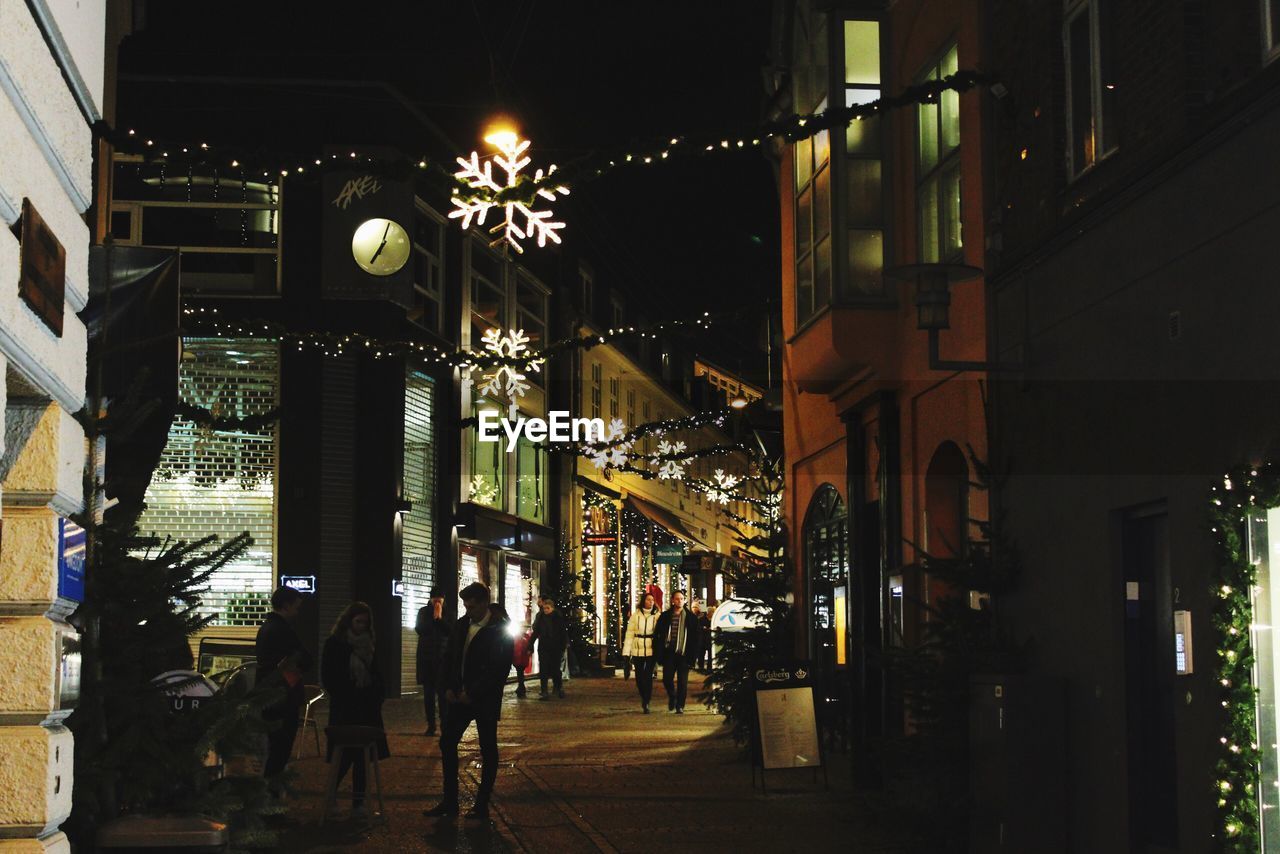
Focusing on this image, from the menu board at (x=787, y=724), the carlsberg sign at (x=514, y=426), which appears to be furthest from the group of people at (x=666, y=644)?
the menu board at (x=787, y=724)

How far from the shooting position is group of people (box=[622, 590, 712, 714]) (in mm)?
29219

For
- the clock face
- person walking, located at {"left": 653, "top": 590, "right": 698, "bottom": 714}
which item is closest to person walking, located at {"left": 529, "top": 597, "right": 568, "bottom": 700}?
person walking, located at {"left": 653, "top": 590, "right": 698, "bottom": 714}

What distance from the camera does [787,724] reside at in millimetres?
16547

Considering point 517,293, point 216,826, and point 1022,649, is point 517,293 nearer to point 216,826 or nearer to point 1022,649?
point 1022,649

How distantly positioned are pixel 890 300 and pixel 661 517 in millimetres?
46298

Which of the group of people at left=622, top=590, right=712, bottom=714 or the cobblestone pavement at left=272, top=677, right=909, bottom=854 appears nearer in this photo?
the cobblestone pavement at left=272, top=677, right=909, bottom=854

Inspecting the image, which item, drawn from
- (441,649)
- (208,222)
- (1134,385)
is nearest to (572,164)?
(1134,385)

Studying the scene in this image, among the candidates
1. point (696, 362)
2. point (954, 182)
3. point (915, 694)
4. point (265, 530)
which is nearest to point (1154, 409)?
point (915, 694)

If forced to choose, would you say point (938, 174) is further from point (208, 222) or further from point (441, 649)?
point (208, 222)

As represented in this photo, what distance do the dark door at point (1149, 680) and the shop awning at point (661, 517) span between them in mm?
46155

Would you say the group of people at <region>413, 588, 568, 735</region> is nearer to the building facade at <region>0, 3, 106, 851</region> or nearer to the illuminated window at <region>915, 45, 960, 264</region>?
the illuminated window at <region>915, 45, 960, 264</region>

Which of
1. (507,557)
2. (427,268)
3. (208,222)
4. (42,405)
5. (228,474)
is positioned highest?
(208,222)

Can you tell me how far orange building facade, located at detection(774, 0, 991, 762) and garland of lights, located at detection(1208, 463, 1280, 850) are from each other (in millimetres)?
4859

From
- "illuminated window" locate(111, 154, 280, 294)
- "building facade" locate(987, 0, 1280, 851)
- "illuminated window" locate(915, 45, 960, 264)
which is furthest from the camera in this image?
"illuminated window" locate(111, 154, 280, 294)
